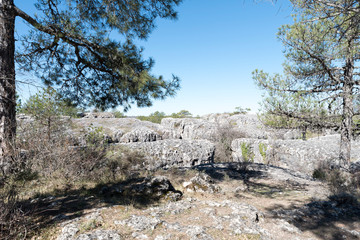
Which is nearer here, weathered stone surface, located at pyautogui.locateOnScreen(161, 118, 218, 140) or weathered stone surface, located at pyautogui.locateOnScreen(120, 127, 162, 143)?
weathered stone surface, located at pyautogui.locateOnScreen(120, 127, 162, 143)

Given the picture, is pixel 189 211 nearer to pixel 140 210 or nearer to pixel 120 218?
pixel 140 210

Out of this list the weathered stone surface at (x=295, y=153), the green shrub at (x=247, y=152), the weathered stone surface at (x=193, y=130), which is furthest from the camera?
the weathered stone surface at (x=193, y=130)

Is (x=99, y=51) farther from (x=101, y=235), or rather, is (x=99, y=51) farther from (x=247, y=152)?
(x=247, y=152)

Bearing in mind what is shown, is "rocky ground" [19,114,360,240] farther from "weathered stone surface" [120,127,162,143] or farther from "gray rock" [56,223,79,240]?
"weathered stone surface" [120,127,162,143]

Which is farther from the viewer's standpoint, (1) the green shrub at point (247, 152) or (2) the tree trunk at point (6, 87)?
(1) the green shrub at point (247, 152)

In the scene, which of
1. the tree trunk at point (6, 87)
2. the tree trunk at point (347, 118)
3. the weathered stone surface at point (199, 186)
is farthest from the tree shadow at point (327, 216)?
the tree trunk at point (6, 87)

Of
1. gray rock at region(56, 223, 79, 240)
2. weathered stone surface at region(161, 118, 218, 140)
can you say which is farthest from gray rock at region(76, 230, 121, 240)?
weathered stone surface at region(161, 118, 218, 140)

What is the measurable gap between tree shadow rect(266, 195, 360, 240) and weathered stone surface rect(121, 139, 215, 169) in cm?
477

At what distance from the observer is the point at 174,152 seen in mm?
9094

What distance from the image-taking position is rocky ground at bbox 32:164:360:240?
283 cm

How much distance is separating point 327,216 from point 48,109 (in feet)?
23.6

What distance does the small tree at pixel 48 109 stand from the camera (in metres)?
5.19

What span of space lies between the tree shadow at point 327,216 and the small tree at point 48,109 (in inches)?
237

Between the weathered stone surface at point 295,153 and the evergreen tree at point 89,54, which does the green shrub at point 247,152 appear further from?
the evergreen tree at point 89,54
